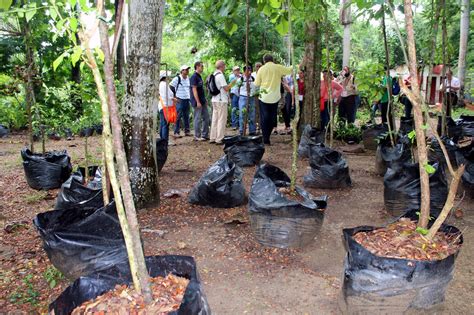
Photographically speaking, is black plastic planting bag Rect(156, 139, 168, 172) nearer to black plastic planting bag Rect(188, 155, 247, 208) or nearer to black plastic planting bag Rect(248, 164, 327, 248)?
black plastic planting bag Rect(188, 155, 247, 208)

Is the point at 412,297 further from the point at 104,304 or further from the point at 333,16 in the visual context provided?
the point at 333,16

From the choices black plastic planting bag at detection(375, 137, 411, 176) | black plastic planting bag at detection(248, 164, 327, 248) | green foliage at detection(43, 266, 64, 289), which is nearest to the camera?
green foliage at detection(43, 266, 64, 289)

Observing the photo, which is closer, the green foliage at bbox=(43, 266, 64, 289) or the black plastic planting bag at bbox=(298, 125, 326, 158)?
the green foliage at bbox=(43, 266, 64, 289)

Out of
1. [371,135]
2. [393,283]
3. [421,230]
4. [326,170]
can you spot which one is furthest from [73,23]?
[371,135]

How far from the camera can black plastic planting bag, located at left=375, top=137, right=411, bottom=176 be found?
5.08m

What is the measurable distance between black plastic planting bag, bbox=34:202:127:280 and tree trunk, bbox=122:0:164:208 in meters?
1.37

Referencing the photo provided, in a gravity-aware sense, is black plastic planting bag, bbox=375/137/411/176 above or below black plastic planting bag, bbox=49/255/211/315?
above

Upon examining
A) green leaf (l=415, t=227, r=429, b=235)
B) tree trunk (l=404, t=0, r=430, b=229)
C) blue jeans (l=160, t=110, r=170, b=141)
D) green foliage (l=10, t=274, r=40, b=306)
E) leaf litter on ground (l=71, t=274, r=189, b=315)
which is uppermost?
tree trunk (l=404, t=0, r=430, b=229)

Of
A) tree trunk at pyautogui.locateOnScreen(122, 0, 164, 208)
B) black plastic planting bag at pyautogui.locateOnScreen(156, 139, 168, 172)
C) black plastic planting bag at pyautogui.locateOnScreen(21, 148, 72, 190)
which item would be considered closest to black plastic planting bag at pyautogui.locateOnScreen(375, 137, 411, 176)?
tree trunk at pyautogui.locateOnScreen(122, 0, 164, 208)

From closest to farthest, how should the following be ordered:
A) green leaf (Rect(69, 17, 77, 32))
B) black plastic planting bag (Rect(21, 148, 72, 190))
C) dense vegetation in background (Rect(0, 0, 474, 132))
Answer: green leaf (Rect(69, 17, 77, 32)) → black plastic planting bag (Rect(21, 148, 72, 190)) → dense vegetation in background (Rect(0, 0, 474, 132))

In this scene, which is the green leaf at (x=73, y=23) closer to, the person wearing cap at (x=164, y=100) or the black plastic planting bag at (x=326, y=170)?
the black plastic planting bag at (x=326, y=170)

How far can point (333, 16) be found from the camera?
811 inches

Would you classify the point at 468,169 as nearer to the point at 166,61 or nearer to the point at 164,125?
the point at 164,125

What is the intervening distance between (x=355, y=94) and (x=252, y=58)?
3.69m
